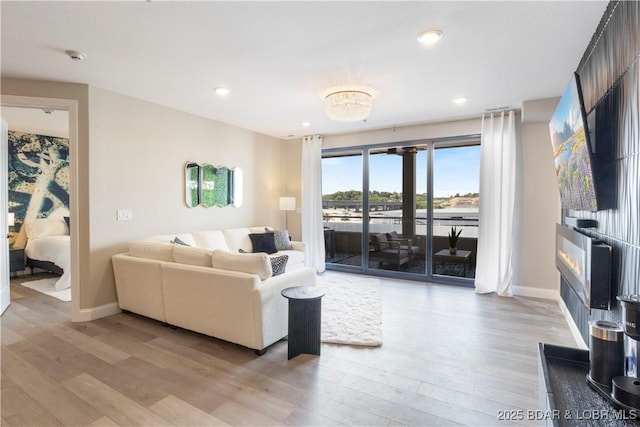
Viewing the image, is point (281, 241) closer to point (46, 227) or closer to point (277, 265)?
A: point (277, 265)

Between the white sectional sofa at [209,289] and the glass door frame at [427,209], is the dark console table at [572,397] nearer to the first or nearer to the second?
the white sectional sofa at [209,289]

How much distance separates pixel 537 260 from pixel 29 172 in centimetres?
868

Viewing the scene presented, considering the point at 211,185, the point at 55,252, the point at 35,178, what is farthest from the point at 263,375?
the point at 35,178

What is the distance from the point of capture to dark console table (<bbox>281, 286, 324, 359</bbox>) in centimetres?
282

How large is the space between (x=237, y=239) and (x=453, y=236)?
11.8 feet

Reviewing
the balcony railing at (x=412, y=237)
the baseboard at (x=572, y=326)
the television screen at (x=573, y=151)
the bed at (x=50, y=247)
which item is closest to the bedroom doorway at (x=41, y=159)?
the bed at (x=50, y=247)

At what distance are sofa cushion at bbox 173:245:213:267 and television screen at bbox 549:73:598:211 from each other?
10.1ft

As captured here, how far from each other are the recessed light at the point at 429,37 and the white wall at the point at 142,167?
3.50 meters

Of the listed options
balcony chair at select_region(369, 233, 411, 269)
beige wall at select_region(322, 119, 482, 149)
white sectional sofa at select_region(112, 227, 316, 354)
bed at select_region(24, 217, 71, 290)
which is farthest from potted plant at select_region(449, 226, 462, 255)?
bed at select_region(24, 217, 71, 290)

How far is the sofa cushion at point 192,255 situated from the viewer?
3.20 meters

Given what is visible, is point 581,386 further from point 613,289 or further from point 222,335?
point 222,335

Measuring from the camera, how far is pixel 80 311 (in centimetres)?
370

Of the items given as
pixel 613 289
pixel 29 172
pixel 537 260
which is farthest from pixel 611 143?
pixel 29 172

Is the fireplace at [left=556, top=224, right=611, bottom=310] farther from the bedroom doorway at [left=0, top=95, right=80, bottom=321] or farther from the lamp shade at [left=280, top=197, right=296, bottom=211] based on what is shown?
the bedroom doorway at [left=0, top=95, right=80, bottom=321]
